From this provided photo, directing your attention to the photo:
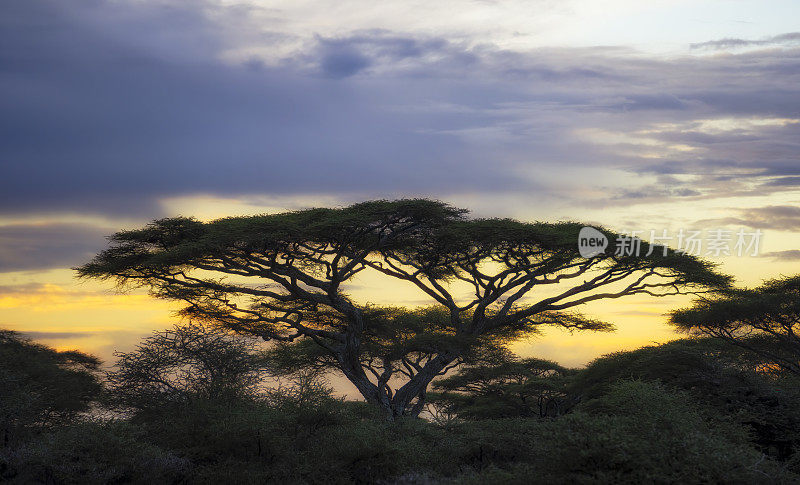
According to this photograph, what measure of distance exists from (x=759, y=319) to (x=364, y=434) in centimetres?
1683

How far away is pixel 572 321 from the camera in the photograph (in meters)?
29.2

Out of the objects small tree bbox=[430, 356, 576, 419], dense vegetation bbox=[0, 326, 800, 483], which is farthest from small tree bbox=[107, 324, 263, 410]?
small tree bbox=[430, 356, 576, 419]

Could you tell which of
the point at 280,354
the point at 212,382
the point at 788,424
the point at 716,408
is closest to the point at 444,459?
the point at 212,382

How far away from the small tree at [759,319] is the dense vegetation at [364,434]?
11.1 ft

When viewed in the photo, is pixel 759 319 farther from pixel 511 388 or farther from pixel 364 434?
pixel 364 434

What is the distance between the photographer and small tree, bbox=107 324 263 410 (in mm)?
18031

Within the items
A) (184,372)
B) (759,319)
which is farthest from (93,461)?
(759,319)

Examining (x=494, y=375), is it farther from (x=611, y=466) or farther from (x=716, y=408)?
(x=611, y=466)

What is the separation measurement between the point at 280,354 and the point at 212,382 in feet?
39.0

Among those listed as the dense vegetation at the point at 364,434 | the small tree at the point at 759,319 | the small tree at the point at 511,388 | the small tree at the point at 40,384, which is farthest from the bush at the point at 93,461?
the small tree at the point at 759,319

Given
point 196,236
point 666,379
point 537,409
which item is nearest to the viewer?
point 666,379

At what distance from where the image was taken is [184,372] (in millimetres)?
18203

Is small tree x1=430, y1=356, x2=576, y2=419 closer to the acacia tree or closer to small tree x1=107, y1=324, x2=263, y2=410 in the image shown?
the acacia tree

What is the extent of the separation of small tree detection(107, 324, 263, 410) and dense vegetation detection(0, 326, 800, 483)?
0.11 ft
